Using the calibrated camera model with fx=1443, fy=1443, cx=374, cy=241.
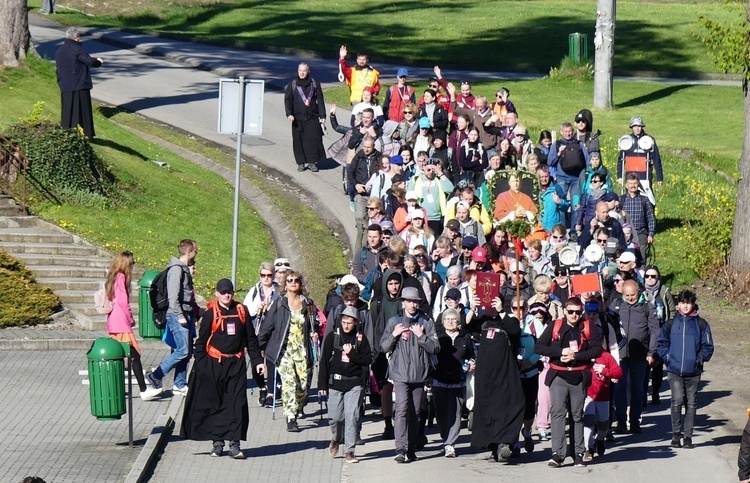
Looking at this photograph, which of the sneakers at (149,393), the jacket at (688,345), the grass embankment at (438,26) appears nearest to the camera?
the jacket at (688,345)

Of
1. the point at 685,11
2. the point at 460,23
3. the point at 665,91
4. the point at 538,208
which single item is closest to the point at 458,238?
the point at 538,208

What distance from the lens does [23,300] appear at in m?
19.9

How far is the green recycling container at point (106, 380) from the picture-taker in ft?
45.8

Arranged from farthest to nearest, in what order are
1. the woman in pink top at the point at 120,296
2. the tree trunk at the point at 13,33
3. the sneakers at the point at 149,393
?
the tree trunk at the point at 13,33 → the sneakers at the point at 149,393 → the woman in pink top at the point at 120,296

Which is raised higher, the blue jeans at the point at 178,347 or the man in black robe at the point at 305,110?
the man in black robe at the point at 305,110

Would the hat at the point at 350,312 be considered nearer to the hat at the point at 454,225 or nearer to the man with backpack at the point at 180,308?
the man with backpack at the point at 180,308

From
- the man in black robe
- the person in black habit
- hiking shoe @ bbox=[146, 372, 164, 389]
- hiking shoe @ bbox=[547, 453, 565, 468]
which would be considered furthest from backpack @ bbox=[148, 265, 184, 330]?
the man in black robe

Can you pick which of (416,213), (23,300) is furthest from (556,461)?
(23,300)

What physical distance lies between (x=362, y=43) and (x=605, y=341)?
107 ft

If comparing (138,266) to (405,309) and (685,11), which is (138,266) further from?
(685,11)

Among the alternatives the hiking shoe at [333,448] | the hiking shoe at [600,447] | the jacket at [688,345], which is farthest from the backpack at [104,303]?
the jacket at [688,345]

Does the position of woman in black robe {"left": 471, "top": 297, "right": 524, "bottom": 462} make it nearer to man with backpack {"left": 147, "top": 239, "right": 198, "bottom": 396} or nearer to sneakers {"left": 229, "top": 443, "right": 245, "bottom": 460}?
sneakers {"left": 229, "top": 443, "right": 245, "bottom": 460}

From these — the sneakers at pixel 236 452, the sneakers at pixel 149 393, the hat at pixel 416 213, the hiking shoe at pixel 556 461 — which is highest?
the hat at pixel 416 213

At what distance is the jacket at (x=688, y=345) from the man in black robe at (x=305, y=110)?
11738 mm
